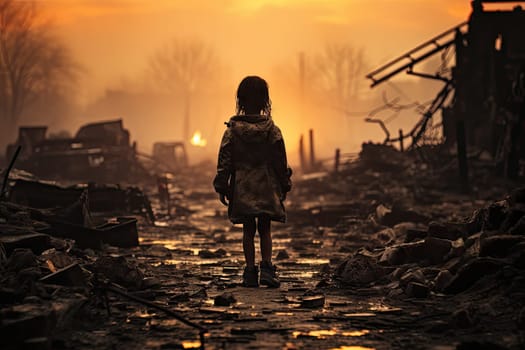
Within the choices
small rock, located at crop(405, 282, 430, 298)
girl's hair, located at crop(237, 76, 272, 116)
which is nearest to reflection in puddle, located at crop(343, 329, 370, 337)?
small rock, located at crop(405, 282, 430, 298)

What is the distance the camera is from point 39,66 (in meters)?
74.5

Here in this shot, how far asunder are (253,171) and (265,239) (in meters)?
0.68

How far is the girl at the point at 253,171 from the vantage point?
797cm

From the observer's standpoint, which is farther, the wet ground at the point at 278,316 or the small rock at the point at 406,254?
the small rock at the point at 406,254

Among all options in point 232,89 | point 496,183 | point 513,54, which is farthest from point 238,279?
point 232,89

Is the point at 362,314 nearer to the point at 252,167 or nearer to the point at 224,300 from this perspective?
the point at 224,300

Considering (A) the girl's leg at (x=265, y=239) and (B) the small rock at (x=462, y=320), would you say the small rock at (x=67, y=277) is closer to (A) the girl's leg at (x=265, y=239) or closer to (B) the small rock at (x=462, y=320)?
(A) the girl's leg at (x=265, y=239)

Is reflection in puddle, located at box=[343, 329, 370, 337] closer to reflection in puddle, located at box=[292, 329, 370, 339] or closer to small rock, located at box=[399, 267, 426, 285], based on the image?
reflection in puddle, located at box=[292, 329, 370, 339]

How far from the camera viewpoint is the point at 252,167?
8078mm

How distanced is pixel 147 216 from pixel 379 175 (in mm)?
10060

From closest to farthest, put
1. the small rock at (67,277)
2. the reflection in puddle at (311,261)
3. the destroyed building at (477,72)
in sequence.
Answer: the small rock at (67,277) < the reflection in puddle at (311,261) < the destroyed building at (477,72)

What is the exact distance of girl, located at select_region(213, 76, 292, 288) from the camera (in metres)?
7.97

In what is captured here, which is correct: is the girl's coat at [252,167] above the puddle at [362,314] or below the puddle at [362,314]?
above

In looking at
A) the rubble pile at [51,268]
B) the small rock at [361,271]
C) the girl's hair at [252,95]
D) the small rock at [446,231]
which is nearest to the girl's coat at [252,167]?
the girl's hair at [252,95]
